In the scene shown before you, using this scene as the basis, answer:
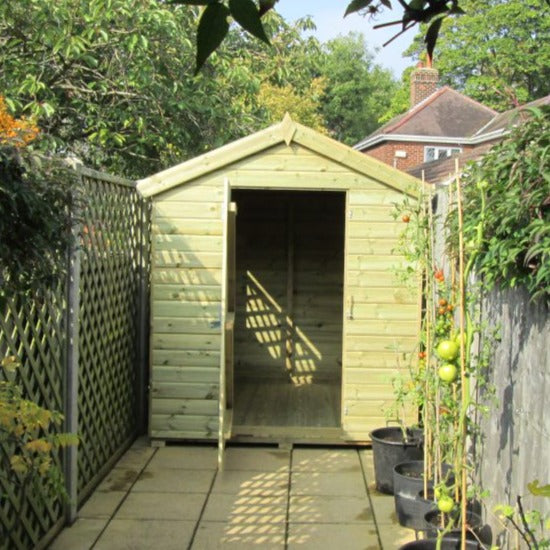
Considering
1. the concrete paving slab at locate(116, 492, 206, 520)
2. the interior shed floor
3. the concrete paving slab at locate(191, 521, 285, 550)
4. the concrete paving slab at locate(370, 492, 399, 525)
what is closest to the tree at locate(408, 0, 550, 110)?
the interior shed floor

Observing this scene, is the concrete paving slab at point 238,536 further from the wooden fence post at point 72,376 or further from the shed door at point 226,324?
the shed door at point 226,324

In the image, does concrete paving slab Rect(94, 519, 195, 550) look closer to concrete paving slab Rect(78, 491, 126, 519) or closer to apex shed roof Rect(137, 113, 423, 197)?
concrete paving slab Rect(78, 491, 126, 519)

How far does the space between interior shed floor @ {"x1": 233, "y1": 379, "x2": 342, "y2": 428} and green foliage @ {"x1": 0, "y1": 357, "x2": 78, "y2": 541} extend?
10.3ft

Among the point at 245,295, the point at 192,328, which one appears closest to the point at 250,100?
the point at 245,295

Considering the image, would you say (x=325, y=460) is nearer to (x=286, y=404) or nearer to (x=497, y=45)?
(x=286, y=404)

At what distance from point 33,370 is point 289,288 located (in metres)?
5.06

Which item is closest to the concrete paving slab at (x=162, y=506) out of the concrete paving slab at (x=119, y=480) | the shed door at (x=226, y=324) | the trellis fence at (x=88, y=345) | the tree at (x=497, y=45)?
the concrete paving slab at (x=119, y=480)

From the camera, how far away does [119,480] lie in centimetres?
526

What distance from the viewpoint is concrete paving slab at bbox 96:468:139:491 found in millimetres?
5094

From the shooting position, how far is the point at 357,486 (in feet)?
17.2

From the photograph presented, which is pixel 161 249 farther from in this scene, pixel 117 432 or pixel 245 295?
pixel 245 295

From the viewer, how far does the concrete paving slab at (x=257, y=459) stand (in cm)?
568

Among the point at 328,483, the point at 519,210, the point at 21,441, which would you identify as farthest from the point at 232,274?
the point at 519,210

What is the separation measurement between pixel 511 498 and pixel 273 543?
61.9 inches
